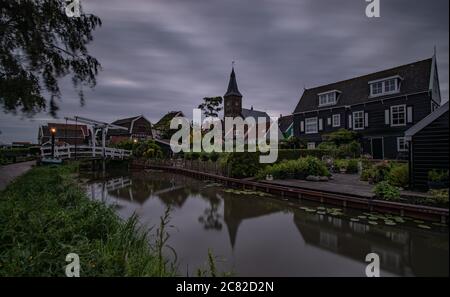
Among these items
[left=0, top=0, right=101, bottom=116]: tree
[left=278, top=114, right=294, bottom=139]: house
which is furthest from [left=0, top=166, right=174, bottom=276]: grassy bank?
[left=278, top=114, right=294, bottom=139]: house

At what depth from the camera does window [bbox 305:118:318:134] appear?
20.7 m

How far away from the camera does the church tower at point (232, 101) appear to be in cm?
3502

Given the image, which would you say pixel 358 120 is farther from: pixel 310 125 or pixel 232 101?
pixel 232 101

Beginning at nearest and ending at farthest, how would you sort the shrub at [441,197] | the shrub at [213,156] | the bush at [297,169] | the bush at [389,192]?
1. the shrub at [441,197]
2. the bush at [389,192]
3. the bush at [297,169]
4. the shrub at [213,156]

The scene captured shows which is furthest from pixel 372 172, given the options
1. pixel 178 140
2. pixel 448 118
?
pixel 178 140

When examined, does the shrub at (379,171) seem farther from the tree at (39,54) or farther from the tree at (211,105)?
the tree at (211,105)

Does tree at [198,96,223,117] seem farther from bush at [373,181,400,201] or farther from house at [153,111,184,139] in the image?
bush at [373,181,400,201]

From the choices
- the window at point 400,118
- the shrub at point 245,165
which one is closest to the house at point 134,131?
the shrub at point 245,165

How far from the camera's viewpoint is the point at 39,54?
248 cm

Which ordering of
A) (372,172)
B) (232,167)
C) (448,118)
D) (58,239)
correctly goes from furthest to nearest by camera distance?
(232,167) → (372,172) → (58,239) → (448,118)

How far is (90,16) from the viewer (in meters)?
2.29

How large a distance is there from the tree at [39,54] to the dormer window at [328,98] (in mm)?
19809

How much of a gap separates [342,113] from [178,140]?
17.4m
